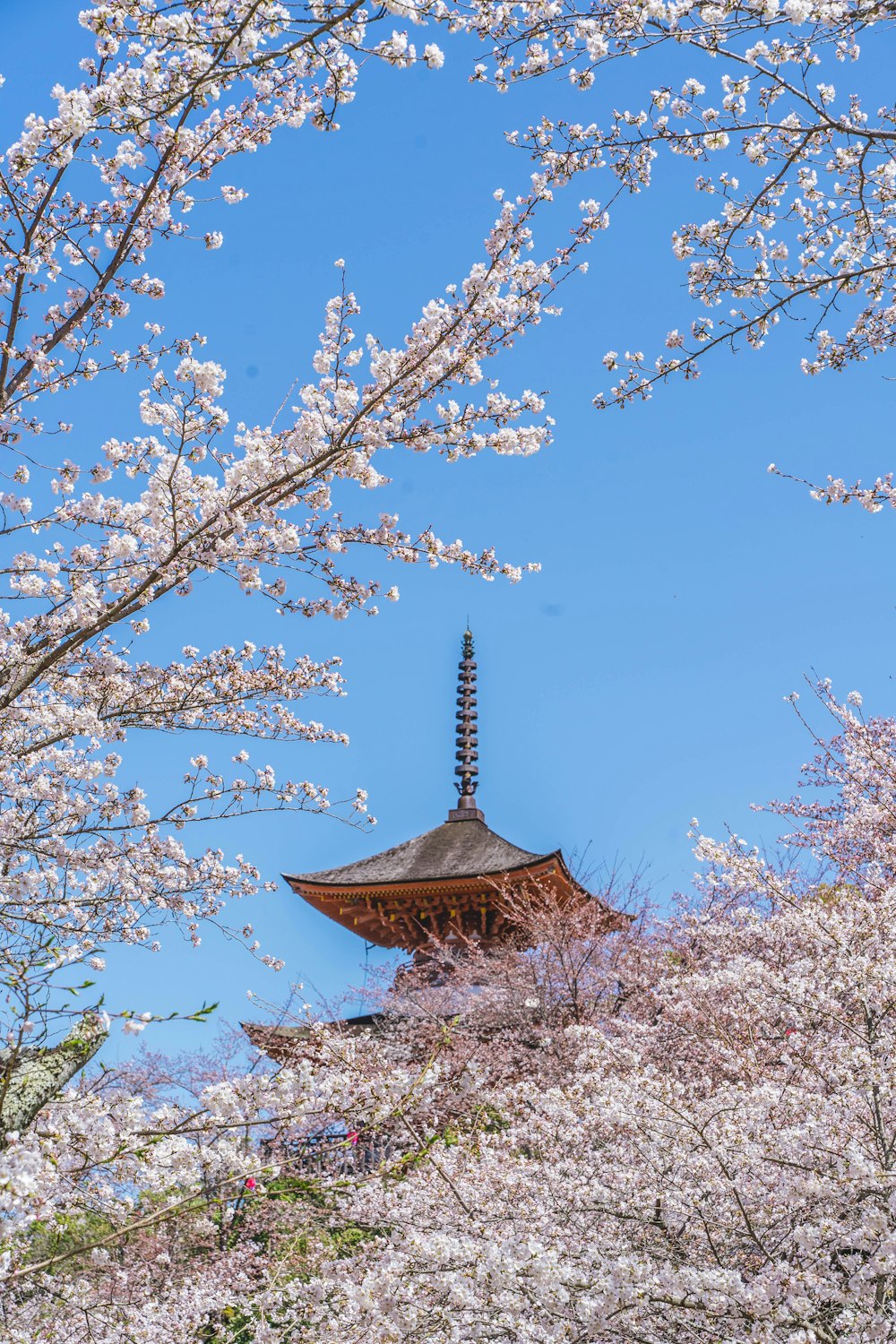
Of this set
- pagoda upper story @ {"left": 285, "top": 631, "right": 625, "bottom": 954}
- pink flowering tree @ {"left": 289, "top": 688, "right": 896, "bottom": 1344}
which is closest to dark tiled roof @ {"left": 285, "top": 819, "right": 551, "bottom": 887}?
pagoda upper story @ {"left": 285, "top": 631, "right": 625, "bottom": 954}

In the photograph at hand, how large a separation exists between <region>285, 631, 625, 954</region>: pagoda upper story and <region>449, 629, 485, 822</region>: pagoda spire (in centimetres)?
58

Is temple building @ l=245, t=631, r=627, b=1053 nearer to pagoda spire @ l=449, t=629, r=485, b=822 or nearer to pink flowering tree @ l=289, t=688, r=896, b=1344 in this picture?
pagoda spire @ l=449, t=629, r=485, b=822

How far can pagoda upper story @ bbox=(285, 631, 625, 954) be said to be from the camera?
14.5 meters

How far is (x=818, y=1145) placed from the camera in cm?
334

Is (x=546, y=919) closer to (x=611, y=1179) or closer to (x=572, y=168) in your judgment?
(x=611, y=1179)

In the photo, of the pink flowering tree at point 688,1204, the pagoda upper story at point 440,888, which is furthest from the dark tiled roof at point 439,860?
the pink flowering tree at point 688,1204

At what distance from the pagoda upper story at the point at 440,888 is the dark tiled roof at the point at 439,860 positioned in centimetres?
1

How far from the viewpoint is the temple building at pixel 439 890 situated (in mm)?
14359

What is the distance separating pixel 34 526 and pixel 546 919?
905 centimetres

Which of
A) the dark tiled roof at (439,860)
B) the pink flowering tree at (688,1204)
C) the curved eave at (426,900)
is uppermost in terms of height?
the dark tiled roof at (439,860)

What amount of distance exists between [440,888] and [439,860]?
94 cm

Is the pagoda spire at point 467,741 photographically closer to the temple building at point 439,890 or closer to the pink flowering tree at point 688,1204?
the temple building at point 439,890

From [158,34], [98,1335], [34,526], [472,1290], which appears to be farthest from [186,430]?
[98,1335]

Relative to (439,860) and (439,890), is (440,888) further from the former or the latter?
(439,860)
